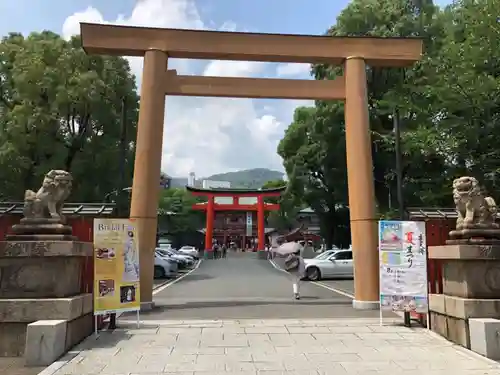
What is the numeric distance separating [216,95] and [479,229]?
22.8ft

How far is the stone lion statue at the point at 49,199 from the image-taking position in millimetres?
8031

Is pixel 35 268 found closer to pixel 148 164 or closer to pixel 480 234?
pixel 148 164

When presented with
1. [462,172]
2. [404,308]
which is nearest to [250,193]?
[462,172]

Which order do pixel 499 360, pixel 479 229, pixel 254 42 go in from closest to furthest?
1. pixel 499 360
2. pixel 479 229
3. pixel 254 42

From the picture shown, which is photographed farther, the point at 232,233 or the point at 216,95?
the point at 232,233

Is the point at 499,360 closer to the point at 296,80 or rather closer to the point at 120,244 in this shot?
the point at 120,244

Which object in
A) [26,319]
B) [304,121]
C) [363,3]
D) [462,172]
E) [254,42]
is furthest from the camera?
[304,121]

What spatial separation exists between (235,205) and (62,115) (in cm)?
3127

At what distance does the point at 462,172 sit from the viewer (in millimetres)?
15562

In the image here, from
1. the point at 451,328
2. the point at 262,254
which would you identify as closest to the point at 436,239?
the point at 451,328

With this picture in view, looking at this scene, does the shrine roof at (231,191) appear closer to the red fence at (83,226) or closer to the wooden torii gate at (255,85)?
the wooden torii gate at (255,85)

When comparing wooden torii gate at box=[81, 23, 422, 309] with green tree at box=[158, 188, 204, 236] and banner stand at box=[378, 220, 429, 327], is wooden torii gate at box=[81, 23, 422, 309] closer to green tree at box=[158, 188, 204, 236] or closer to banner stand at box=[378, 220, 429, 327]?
banner stand at box=[378, 220, 429, 327]

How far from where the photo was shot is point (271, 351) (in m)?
7.16

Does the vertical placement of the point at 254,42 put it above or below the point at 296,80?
above
